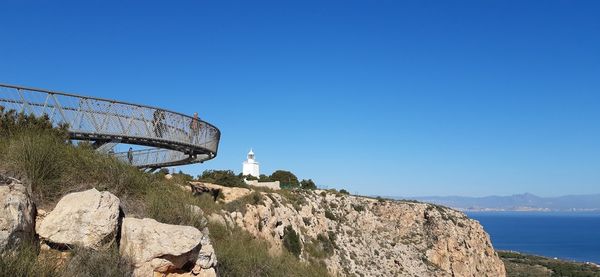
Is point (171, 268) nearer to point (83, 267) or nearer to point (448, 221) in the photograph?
point (83, 267)

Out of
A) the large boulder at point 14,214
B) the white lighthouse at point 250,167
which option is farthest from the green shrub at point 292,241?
the white lighthouse at point 250,167

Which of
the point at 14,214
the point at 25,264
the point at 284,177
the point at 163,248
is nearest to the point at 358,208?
the point at 284,177

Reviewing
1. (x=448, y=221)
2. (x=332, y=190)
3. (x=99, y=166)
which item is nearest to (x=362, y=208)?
(x=332, y=190)

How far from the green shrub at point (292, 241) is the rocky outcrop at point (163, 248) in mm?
20635

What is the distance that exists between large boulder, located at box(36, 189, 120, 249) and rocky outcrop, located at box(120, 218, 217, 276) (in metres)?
0.28

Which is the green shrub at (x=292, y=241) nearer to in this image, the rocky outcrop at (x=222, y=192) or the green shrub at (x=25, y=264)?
the rocky outcrop at (x=222, y=192)

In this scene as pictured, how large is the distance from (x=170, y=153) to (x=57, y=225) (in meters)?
15.9

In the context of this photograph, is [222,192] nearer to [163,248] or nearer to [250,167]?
[163,248]

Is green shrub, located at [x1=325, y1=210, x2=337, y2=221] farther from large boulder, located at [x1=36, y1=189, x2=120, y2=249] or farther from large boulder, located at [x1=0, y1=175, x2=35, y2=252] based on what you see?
large boulder, located at [x1=0, y1=175, x2=35, y2=252]

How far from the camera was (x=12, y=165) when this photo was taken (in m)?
7.77

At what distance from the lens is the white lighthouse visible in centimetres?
5534

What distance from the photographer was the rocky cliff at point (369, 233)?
2795cm

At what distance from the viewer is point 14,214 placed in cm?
604

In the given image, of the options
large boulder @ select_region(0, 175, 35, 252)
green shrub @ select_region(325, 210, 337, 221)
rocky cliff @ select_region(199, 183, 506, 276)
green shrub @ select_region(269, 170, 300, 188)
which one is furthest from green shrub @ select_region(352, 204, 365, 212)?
large boulder @ select_region(0, 175, 35, 252)
